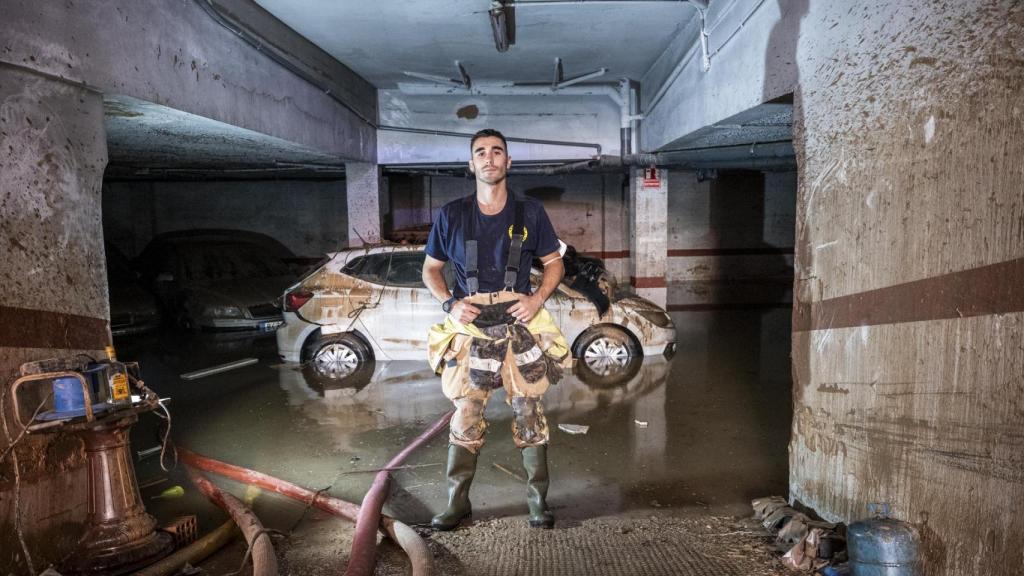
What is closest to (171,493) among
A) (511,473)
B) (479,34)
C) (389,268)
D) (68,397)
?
(68,397)

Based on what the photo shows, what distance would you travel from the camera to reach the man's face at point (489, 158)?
9.33 ft

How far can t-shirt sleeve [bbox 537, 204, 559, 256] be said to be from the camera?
9.87 ft

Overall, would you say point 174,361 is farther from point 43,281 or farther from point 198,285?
point 43,281

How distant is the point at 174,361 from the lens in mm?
7152

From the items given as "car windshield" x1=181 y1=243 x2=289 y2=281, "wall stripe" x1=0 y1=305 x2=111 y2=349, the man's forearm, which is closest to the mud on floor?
the man's forearm

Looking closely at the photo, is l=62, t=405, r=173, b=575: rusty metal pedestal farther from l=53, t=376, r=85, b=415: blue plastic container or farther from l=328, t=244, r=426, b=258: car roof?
l=328, t=244, r=426, b=258: car roof

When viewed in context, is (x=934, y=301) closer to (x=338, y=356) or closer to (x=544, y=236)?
(x=544, y=236)

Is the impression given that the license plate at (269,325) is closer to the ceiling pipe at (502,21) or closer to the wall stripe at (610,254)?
the ceiling pipe at (502,21)

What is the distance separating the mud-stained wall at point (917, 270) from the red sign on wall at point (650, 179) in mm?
5521

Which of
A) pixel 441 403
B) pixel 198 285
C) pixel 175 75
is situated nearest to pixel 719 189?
pixel 441 403

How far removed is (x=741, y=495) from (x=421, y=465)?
6.60ft

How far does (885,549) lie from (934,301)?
97 centimetres

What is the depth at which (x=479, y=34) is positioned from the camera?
5766 mm

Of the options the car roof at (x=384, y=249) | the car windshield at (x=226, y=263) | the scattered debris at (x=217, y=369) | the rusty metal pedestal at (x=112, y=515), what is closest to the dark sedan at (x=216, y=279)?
the car windshield at (x=226, y=263)
